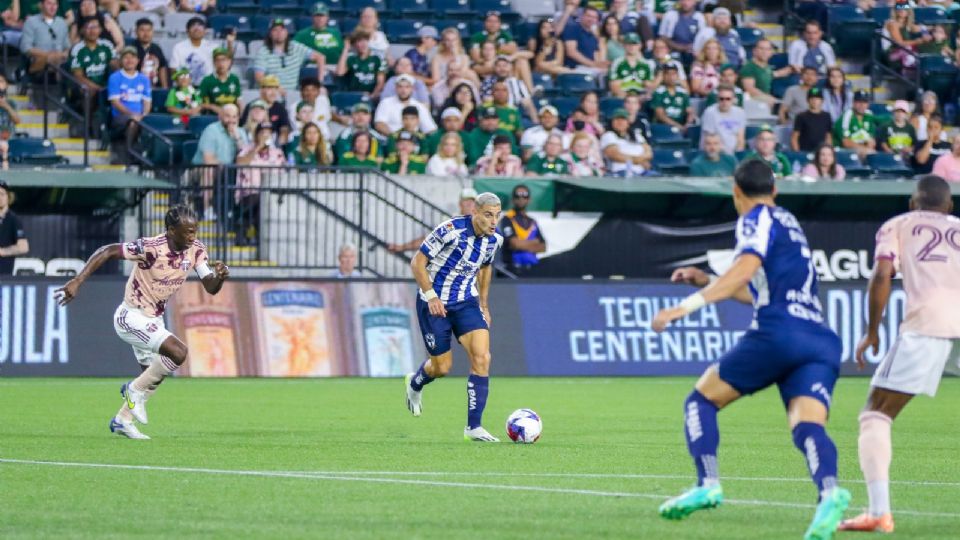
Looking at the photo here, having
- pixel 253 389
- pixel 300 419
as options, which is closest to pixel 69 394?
pixel 253 389

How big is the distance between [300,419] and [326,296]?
7.31 m

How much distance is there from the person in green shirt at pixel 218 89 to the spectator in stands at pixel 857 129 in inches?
418

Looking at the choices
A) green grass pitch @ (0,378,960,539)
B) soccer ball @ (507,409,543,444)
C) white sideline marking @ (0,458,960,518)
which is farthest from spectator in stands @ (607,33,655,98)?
white sideline marking @ (0,458,960,518)

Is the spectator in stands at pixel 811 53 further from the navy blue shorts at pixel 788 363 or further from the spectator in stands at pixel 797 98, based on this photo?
the navy blue shorts at pixel 788 363

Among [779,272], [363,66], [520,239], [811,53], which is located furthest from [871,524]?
[811,53]

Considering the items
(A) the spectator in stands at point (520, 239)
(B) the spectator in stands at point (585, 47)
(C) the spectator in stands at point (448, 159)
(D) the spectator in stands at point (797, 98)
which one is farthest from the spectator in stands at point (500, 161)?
(D) the spectator in stands at point (797, 98)

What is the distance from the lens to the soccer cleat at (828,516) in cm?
827

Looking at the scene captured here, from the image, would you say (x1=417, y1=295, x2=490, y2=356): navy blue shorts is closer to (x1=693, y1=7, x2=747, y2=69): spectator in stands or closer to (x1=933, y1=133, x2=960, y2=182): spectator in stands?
(x1=933, y1=133, x2=960, y2=182): spectator in stands

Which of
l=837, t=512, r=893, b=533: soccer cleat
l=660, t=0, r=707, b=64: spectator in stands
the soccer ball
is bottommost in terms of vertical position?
the soccer ball

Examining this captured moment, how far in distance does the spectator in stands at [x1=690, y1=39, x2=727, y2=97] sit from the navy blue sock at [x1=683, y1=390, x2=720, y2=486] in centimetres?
2177

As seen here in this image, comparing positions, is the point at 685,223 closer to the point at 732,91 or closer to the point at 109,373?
the point at 732,91

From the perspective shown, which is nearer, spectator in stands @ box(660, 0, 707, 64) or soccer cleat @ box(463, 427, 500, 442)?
soccer cleat @ box(463, 427, 500, 442)

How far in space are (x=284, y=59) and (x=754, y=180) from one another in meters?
19.6

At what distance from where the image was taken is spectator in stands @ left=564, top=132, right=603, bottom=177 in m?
27.0
